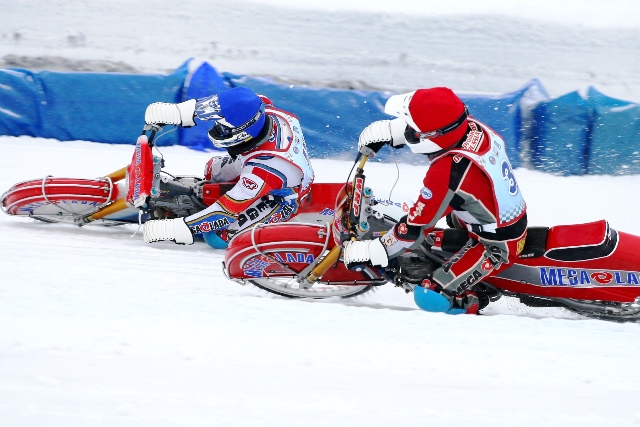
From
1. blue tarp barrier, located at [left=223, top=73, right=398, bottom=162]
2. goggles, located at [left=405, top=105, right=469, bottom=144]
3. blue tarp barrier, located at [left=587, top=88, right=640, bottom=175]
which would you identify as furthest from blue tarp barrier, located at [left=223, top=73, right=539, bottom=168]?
goggles, located at [left=405, top=105, right=469, bottom=144]

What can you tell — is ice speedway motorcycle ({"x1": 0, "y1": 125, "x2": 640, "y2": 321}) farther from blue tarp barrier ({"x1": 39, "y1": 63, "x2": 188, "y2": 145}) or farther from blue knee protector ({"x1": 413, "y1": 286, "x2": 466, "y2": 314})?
blue tarp barrier ({"x1": 39, "y1": 63, "x2": 188, "y2": 145})

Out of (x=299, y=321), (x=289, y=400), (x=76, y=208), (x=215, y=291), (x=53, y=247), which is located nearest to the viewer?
(x=289, y=400)

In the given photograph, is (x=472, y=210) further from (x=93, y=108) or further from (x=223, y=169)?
(x=93, y=108)

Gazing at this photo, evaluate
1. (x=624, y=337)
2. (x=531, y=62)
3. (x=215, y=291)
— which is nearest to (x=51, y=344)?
(x=215, y=291)

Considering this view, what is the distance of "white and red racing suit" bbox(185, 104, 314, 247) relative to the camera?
5664mm

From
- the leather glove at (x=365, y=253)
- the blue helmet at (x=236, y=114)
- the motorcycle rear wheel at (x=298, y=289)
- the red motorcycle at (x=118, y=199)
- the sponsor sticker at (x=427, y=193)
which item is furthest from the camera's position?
the red motorcycle at (x=118, y=199)

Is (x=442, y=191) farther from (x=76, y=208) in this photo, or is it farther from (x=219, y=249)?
(x=76, y=208)

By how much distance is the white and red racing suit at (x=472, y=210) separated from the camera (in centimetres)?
412

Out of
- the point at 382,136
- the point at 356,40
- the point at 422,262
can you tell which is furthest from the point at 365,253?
the point at 356,40

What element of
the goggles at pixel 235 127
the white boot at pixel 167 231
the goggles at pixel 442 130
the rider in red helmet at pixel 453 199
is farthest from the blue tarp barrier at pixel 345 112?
the goggles at pixel 442 130

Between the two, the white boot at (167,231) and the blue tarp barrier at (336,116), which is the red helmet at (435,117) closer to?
the white boot at (167,231)

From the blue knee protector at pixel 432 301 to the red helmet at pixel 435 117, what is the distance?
91cm

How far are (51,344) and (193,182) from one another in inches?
123

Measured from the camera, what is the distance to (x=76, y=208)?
6.34m
